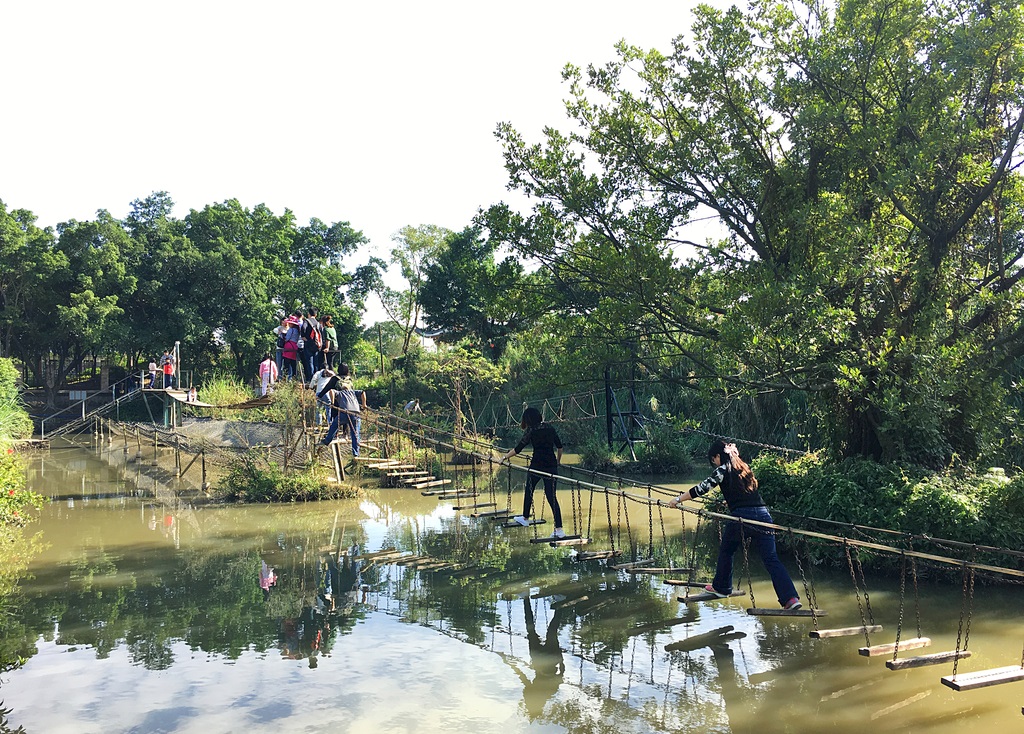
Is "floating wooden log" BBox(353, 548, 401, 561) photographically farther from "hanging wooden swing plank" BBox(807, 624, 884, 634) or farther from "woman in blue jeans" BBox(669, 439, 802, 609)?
"hanging wooden swing plank" BBox(807, 624, 884, 634)

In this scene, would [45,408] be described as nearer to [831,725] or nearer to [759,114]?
[759,114]

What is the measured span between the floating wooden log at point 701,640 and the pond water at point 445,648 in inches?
3.2

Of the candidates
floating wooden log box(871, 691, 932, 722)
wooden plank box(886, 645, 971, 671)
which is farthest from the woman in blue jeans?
wooden plank box(886, 645, 971, 671)

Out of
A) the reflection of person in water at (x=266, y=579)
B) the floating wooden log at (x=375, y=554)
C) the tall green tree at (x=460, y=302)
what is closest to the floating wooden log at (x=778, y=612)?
the reflection of person in water at (x=266, y=579)

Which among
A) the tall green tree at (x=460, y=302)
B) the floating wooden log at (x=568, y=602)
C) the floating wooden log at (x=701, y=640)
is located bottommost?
the floating wooden log at (x=701, y=640)

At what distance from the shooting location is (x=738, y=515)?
21.6 ft

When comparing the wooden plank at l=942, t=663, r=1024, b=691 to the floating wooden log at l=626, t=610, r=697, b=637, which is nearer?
the wooden plank at l=942, t=663, r=1024, b=691

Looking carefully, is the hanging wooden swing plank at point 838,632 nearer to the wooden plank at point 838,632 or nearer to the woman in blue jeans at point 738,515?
the wooden plank at point 838,632

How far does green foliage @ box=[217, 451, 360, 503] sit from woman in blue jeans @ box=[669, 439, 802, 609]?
8.81 m

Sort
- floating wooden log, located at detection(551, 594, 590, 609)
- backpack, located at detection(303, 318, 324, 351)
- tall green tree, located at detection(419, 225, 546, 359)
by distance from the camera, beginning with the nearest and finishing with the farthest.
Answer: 1. floating wooden log, located at detection(551, 594, 590, 609)
2. backpack, located at detection(303, 318, 324, 351)
3. tall green tree, located at detection(419, 225, 546, 359)

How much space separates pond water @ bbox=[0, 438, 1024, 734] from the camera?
5211 millimetres

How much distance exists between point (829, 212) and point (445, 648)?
19.8 ft

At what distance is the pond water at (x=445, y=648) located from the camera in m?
5.21

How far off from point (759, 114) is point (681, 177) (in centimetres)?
123
